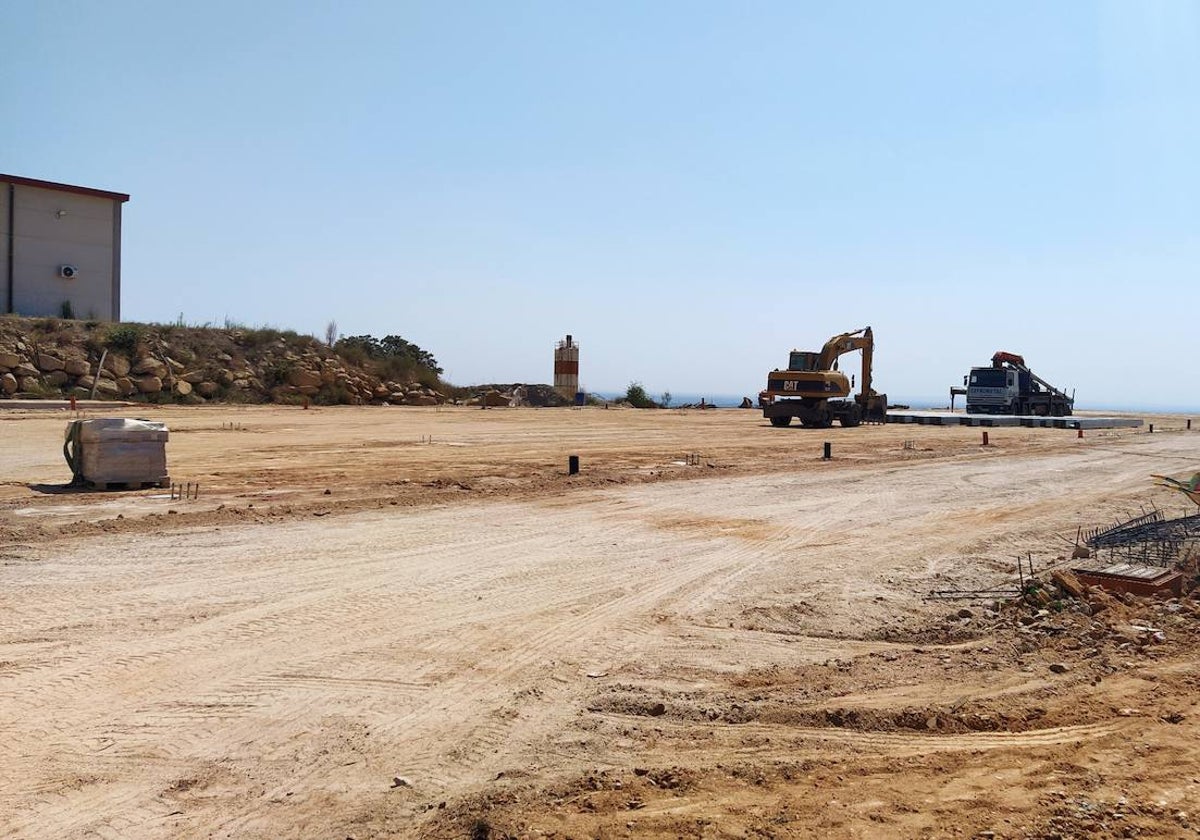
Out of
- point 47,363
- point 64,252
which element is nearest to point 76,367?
point 47,363

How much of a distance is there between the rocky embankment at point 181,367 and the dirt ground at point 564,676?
25.6m

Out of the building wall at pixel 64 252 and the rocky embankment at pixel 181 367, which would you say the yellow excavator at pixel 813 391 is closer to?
the rocky embankment at pixel 181 367

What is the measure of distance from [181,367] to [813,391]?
26.7 meters

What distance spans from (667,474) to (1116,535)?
8424mm

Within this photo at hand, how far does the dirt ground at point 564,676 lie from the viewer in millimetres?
4246

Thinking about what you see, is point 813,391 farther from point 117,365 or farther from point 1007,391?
point 117,365

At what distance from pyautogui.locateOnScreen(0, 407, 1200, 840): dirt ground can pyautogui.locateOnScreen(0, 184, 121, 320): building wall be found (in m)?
31.2

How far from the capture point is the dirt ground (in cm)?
425

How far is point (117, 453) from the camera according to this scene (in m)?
13.8

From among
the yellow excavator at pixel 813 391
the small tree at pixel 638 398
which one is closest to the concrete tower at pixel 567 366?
the small tree at pixel 638 398

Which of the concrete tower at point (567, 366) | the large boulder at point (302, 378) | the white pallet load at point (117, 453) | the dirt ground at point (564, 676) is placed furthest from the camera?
the concrete tower at point (567, 366)

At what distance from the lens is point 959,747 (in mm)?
4934

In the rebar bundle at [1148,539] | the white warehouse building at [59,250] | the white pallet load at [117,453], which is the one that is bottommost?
the rebar bundle at [1148,539]

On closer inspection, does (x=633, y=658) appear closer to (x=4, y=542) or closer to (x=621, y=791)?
(x=621, y=791)
